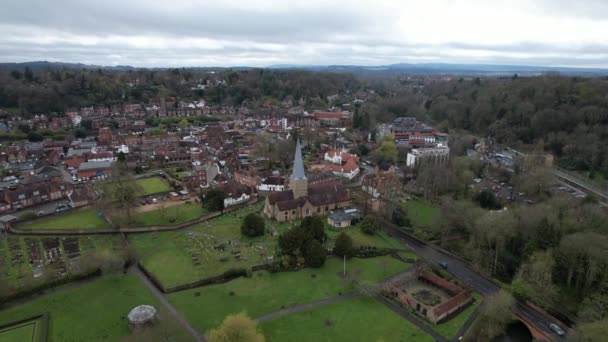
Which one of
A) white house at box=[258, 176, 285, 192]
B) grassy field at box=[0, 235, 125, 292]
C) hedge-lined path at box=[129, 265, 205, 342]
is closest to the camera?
hedge-lined path at box=[129, 265, 205, 342]

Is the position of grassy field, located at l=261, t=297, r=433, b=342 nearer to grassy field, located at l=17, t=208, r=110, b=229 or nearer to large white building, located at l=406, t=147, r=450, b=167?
grassy field, located at l=17, t=208, r=110, b=229

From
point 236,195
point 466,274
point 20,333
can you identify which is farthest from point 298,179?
point 20,333

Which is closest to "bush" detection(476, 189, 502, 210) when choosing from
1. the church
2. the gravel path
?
the church

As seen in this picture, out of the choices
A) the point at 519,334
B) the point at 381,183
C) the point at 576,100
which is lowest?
the point at 519,334

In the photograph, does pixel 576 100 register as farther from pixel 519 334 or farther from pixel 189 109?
pixel 189 109

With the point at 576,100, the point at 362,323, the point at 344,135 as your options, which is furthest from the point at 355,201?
the point at 576,100

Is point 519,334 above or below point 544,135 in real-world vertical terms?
below

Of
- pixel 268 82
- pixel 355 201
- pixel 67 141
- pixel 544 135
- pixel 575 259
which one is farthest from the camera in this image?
pixel 268 82
